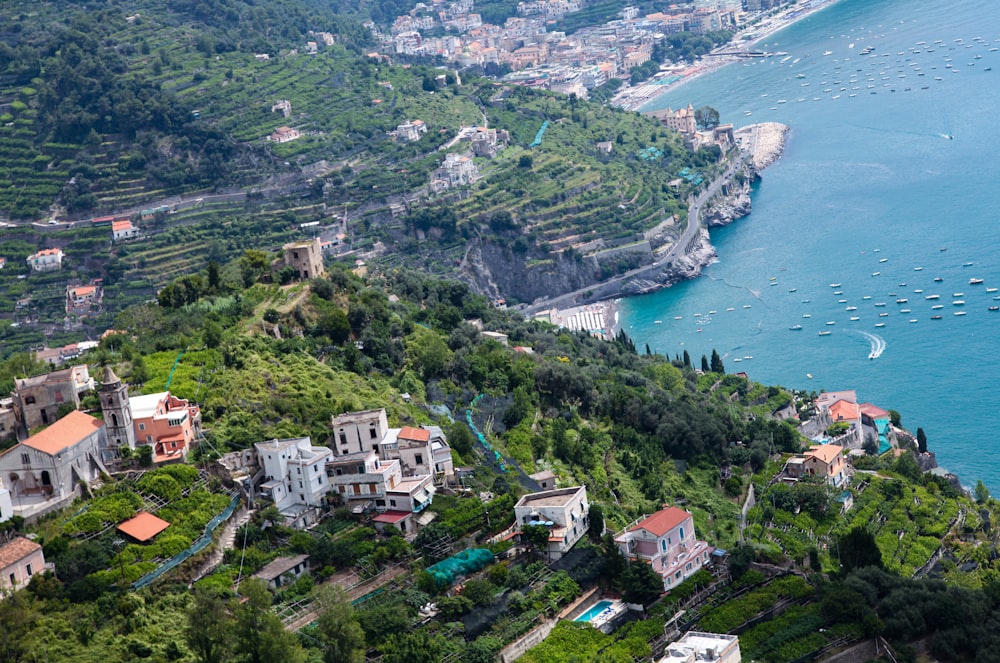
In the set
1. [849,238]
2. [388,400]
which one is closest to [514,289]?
[849,238]

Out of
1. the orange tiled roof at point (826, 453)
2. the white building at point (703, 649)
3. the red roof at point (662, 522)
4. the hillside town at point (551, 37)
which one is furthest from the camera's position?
the hillside town at point (551, 37)

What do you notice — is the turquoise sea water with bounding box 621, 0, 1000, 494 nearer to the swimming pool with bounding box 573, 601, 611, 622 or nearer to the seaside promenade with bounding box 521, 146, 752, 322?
the seaside promenade with bounding box 521, 146, 752, 322

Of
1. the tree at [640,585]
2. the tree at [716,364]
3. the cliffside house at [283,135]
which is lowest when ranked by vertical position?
the tree at [716,364]

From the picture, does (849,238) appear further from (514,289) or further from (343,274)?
(343,274)

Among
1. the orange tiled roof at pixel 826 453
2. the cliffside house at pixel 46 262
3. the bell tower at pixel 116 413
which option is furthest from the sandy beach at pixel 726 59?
the bell tower at pixel 116 413

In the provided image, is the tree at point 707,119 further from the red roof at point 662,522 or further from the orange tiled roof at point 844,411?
the red roof at point 662,522
